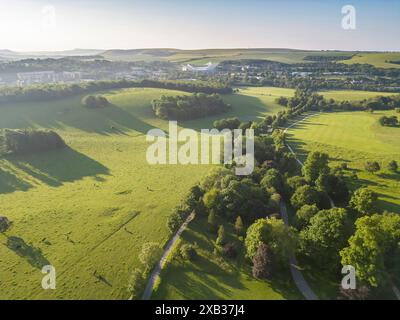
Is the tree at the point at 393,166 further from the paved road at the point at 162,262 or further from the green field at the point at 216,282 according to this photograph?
the paved road at the point at 162,262

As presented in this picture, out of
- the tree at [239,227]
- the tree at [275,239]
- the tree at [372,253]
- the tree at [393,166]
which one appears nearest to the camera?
the tree at [372,253]

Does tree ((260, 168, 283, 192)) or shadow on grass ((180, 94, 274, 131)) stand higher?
shadow on grass ((180, 94, 274, 131))

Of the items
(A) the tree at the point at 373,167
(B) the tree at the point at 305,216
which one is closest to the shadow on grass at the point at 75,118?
(A) the tree at the point at 373,167

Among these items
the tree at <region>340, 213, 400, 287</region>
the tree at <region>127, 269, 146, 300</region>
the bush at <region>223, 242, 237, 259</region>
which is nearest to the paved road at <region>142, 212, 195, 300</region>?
the tree at <region>127, 269, 146, 300</region>

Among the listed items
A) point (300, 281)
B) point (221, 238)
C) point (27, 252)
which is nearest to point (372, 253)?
point (300, 281)

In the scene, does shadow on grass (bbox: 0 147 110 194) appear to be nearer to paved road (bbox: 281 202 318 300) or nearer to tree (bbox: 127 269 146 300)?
tree (bbox: 127 269 146 300)
